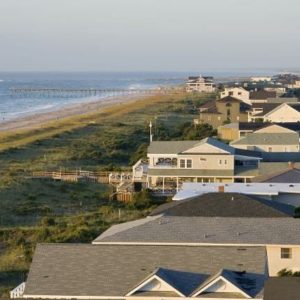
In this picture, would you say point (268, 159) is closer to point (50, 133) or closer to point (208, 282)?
point (208, 282)

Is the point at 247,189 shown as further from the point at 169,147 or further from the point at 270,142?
the point at 270,142

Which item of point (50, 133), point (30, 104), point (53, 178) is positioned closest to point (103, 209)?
point (53, 178)

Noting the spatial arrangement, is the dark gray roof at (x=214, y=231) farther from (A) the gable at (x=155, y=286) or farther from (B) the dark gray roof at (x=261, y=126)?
(B) the dark gray roof at (x=261, y=126)

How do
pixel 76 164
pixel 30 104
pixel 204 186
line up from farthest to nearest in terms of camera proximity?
pixel 30 104 < pixel 76 164 < pixel 204 186

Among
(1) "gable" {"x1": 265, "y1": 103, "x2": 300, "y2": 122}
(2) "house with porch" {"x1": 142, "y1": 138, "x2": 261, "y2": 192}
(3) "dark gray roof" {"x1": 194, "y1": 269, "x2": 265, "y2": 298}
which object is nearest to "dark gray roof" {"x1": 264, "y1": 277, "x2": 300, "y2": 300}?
(3) "dark gray roof" {"x1": 194, "y1": 269, "x2": 265, "y2": 298}

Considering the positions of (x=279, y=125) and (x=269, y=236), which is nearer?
(x=269, y=236)

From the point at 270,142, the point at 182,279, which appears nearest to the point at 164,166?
the point at 270,142

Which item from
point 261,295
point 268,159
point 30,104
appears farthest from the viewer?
point 30,104
